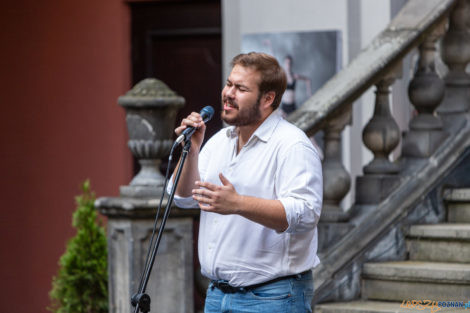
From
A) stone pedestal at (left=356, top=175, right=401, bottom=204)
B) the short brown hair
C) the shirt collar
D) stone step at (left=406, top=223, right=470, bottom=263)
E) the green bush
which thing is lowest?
the green bush

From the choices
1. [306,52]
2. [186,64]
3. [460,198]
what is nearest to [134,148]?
[460,198]

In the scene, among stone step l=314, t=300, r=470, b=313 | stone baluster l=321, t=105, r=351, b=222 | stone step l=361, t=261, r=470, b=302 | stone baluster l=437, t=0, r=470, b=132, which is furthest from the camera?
stone baluster l=437, t=0, r=470, b=132

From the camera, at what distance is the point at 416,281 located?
5.70 metres

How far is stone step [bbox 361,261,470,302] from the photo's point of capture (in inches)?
219

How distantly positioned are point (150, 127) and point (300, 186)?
1990 mm

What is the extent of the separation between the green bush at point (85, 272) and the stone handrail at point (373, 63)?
179 centimetres

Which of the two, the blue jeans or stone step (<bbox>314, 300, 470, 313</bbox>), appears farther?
stone step (<bbox>314, 300, 470, 313</bbox>)

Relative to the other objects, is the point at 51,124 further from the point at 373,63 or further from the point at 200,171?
the point at 200,171

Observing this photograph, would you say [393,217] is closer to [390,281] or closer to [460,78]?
[390,281]

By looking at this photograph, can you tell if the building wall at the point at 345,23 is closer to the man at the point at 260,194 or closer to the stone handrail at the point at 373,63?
the stone handrail at the point at 373,63

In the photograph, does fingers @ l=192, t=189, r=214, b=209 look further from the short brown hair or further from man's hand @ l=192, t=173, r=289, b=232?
the short brown hair

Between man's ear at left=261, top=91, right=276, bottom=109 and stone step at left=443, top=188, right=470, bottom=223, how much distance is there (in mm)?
2496

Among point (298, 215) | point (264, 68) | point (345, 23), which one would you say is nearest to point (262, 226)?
point (298, 215)

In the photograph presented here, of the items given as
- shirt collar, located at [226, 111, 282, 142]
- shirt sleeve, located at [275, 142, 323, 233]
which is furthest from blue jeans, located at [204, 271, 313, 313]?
shirt collar, located at [226, 111, 282, 142]
